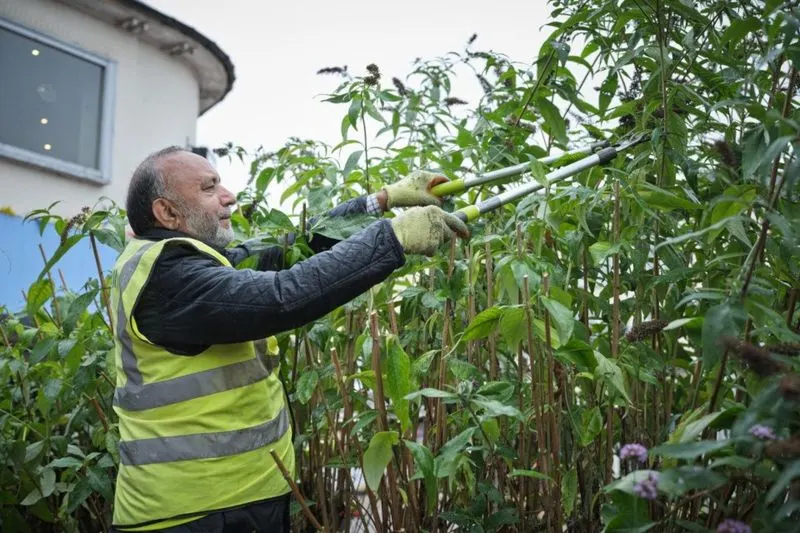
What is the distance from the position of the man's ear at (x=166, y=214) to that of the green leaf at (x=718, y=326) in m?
1.28

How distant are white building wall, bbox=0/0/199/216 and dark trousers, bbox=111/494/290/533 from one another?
4.30 metres

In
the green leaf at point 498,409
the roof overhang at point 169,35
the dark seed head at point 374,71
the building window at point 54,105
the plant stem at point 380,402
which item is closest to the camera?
the green leaf at point 498,409

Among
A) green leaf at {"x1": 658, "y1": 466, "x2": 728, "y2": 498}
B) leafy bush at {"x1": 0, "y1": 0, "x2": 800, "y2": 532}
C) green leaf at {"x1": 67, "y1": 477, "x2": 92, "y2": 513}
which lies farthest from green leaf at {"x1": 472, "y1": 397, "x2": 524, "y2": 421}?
green leaf at {"x1": 67, "y1": 477, "x2": 92, "y2": 513}

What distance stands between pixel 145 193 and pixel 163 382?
1.57 ft

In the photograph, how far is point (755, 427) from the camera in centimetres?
101

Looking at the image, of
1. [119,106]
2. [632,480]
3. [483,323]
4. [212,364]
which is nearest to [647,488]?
[632,480]

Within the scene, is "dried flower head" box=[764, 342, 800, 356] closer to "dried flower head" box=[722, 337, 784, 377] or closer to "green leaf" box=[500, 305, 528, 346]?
"dried flower head" box=[722, 337, 784, 377]

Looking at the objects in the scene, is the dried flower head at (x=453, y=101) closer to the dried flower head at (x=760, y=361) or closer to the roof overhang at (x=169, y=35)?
the dried flower head at (x=760, y=361)

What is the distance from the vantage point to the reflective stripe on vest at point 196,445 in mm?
1765

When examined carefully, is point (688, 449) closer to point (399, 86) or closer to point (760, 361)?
point (760, 361)

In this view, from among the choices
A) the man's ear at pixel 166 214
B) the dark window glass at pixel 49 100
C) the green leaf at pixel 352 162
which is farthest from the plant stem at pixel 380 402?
the dark window glass at pixel 49 100

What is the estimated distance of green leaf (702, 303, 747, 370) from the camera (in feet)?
3.79

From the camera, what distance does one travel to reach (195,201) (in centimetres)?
200

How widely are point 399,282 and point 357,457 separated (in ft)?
1.77
